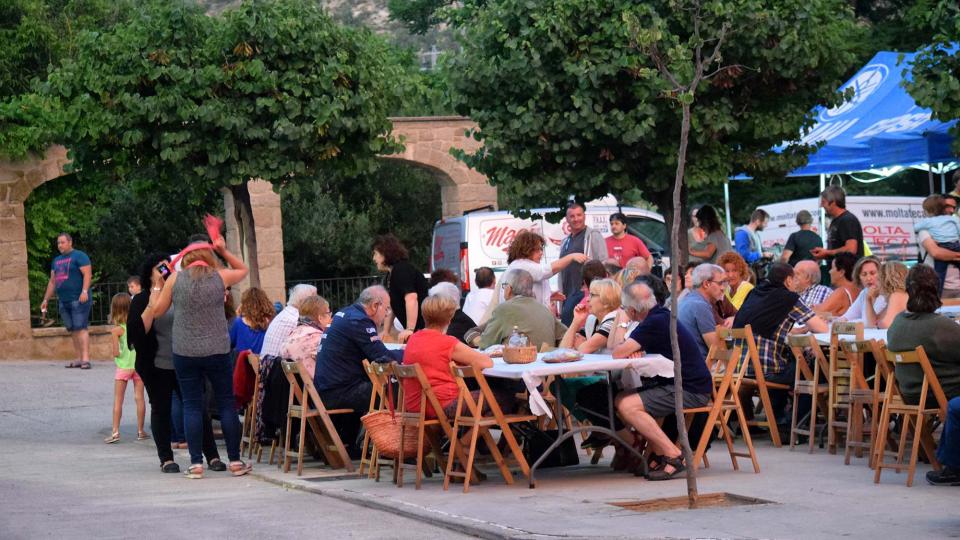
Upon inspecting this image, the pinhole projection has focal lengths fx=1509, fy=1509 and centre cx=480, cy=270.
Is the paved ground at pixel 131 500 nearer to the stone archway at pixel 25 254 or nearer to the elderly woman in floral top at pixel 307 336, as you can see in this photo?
the elderly woman in floral top at pixel 307 336

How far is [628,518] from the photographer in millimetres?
7895

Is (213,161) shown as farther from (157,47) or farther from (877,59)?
(877,59)

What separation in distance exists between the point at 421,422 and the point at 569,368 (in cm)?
109

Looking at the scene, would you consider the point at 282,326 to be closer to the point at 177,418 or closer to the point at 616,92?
the point at 177,418

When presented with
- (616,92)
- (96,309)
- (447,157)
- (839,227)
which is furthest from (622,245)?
(96,309)

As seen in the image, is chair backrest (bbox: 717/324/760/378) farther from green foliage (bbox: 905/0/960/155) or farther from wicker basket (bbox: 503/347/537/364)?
green foliage (bbox: 905/0/960/155)

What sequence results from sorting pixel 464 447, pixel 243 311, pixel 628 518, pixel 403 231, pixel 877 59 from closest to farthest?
pixel 628 518, pixel 464 447, pixel 243 311, pixel 877 59, pixel 403 231

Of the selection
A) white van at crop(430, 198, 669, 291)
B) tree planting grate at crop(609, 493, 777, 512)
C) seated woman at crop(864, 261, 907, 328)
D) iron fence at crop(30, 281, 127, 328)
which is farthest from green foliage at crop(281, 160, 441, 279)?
tree planting grate at crop(609, 493, 777, 512)

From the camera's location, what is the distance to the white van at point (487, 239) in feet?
67.8

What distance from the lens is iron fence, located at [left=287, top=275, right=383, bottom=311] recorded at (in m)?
25.7

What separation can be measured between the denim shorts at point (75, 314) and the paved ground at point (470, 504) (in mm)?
8596

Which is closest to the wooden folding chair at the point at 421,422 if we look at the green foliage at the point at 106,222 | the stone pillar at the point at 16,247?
the green foliage at the point at 106,222

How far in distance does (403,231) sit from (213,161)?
609 inches

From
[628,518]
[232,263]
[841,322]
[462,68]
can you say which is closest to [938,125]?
[462,68]
